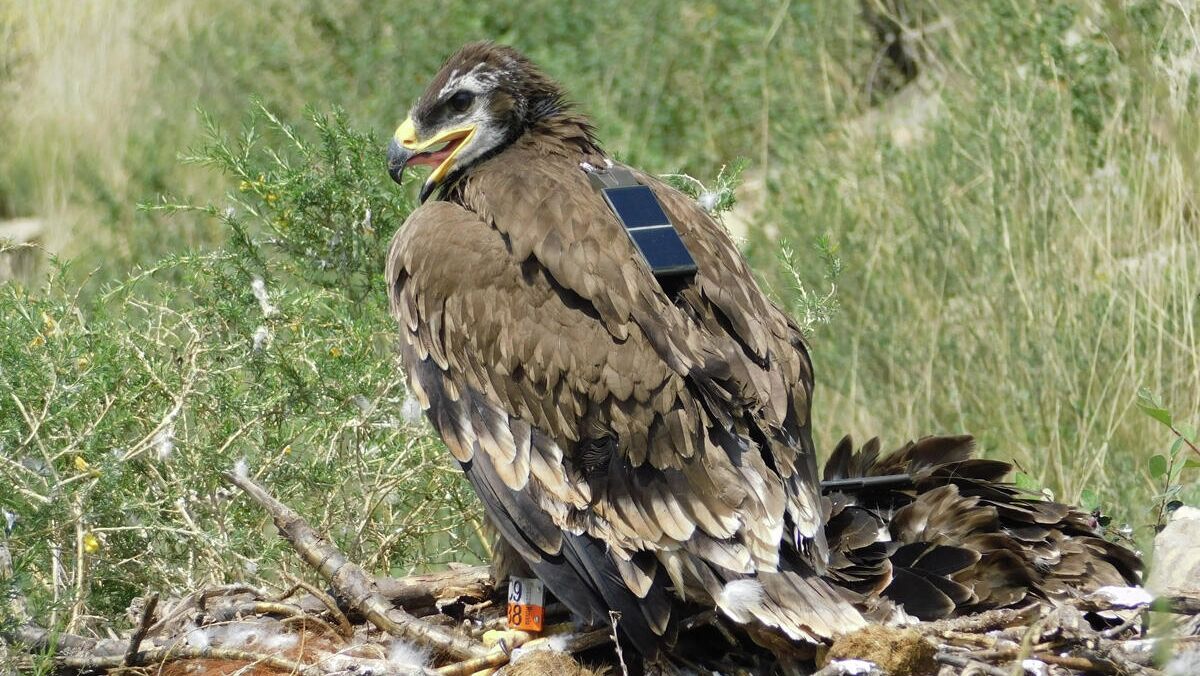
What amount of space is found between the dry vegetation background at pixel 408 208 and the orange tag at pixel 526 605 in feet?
2.83

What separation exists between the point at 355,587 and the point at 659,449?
973mm

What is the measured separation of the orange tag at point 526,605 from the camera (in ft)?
13.2

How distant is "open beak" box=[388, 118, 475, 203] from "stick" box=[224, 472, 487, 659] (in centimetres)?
108

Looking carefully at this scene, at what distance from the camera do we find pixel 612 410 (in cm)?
379

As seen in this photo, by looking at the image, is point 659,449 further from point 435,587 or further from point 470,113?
point 470,113

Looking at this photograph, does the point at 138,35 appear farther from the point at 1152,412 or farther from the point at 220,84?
the point at 1152,412

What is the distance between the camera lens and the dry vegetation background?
4.59 meters

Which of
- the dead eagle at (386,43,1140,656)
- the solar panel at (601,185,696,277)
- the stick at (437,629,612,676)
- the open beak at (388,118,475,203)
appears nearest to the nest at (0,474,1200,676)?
the stick at (437,629,612,676)

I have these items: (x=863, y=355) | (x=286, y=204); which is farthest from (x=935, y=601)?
(x=863, y=355)

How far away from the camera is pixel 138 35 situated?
1138 cm

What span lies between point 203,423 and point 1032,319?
3.52 m

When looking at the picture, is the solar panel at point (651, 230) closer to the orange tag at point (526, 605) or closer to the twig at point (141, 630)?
the orange tag at point (526, 605)

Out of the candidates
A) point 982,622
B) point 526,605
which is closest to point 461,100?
point 526,605

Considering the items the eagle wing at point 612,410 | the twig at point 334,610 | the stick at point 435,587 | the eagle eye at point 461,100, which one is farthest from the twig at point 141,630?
the eagle eye at point 461,100
